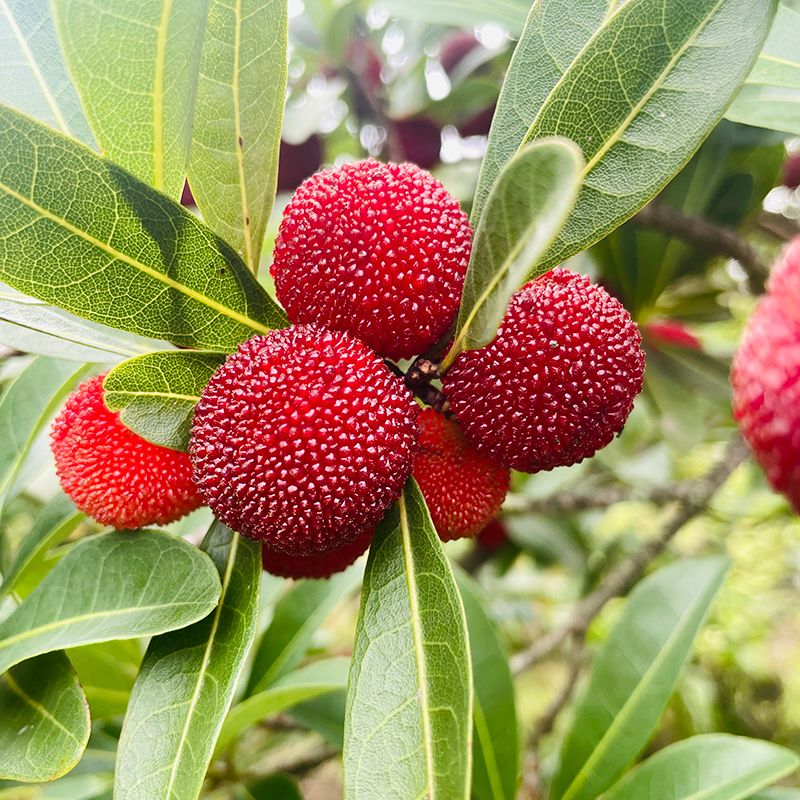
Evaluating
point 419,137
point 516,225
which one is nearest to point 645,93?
point 516,225

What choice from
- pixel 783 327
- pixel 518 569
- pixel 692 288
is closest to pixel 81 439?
pixel 783 327

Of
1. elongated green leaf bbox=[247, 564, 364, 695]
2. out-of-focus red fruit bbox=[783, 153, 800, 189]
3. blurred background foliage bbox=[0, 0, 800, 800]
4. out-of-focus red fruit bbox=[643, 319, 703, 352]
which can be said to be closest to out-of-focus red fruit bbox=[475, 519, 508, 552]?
blurred background foliage bbox=[0, 0, 800, 800]

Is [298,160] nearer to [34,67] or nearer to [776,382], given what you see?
[34,67]

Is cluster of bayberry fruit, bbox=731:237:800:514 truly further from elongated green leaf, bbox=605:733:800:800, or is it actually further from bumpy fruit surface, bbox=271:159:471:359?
elongated green leaf, bbox=605:733:800:800

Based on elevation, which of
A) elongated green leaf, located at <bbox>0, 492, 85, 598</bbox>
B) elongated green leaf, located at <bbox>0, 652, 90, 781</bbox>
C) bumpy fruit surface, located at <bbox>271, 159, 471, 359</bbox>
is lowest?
elongated green leaf, located at <bbox>0, 652, 90, 781</bbox>

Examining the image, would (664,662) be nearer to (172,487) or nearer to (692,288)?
(172,487)

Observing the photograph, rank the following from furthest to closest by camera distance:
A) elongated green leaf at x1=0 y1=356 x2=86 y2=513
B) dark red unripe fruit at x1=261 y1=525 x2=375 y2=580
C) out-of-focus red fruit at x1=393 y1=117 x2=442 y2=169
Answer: out-of-focus red fruit at x1=393 y1=117 x2=442 y2=169 → elongated green leaf at x1=0 y1=356 x2=86 y2=513 → dark red unripe fruit at x1=261 y1=525 x2=375 y2=580
